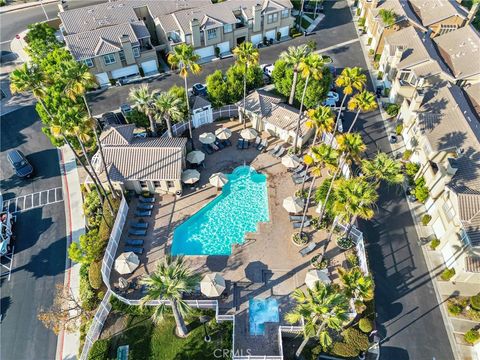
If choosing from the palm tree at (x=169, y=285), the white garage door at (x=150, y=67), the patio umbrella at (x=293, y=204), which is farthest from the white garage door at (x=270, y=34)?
the palm tree at (x=169, y=285)

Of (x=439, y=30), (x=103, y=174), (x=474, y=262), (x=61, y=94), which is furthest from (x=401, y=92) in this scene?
(x=61, y=94)

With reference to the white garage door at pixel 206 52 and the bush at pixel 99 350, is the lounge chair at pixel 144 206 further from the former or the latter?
the white garage door at pixel 206 52

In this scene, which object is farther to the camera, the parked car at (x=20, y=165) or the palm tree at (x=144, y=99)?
the parked car at (x=20, y=165)

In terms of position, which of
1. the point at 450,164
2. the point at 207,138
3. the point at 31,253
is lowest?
the point at 31,253

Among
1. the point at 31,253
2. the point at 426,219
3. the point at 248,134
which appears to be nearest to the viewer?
the point at 31,253

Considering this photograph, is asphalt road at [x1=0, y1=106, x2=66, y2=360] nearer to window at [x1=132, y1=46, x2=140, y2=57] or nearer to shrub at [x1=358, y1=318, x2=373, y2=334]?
window at [x1=132, y1=46, x2=140, y2=57]

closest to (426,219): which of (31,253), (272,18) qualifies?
(272,18)

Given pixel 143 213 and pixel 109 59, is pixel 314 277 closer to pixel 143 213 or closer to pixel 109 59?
pixel 143 213
